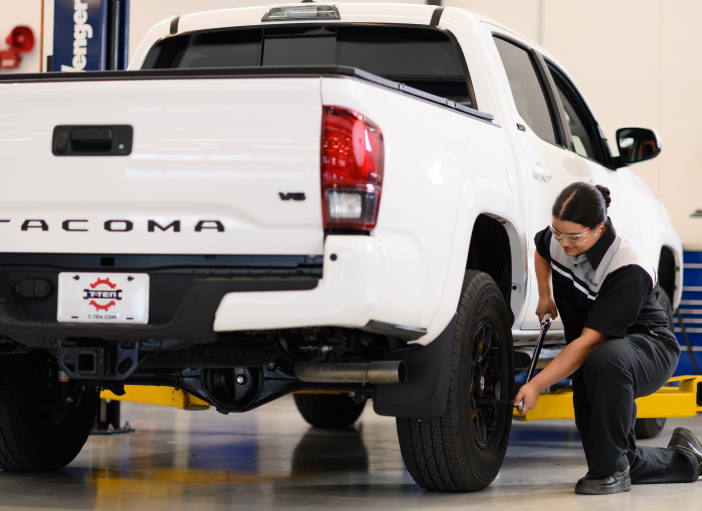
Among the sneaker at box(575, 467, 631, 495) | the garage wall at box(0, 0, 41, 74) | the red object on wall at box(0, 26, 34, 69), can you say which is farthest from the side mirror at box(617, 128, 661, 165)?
the red object on wall at box(0, 26, 34, 69)

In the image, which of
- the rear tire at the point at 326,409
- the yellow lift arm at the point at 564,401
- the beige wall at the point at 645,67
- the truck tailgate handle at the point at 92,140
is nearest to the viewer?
the truck tailgate handle at the point at 92,140

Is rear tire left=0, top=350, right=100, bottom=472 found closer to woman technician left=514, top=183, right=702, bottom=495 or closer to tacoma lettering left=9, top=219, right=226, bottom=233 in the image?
tacoma lettering left=9, top=219, right=226, bottom=233

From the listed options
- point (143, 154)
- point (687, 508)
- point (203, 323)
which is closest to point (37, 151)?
point (143, 154)

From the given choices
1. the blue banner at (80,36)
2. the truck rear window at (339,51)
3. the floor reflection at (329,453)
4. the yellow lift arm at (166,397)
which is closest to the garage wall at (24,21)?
the blue banner at (80,36)

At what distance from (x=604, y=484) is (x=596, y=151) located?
233 cm

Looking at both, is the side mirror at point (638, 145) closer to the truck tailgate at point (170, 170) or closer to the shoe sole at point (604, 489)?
the shoe sole at point (604, 489)

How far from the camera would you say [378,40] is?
456cm

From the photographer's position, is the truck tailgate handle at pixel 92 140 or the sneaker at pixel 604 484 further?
the sneaker at pixel 604 484

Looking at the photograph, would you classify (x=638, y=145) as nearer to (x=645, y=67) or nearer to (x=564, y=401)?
(x=564, y=401)

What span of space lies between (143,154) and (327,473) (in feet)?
6.94

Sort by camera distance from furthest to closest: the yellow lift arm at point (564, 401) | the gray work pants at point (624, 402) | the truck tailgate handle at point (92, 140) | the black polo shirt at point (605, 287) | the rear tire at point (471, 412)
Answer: the yellow lift arm at point (564, 401), the black polo shirt at point (605, 287), the gray work pants at point (624, 402), the rear tire at point (471, 412), the truck tailgate handle at point (92, 140)

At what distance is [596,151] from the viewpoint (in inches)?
217

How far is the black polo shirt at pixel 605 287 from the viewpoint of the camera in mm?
3859

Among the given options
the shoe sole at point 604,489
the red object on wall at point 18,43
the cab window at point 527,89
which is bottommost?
the shoe sole at point 604,489
